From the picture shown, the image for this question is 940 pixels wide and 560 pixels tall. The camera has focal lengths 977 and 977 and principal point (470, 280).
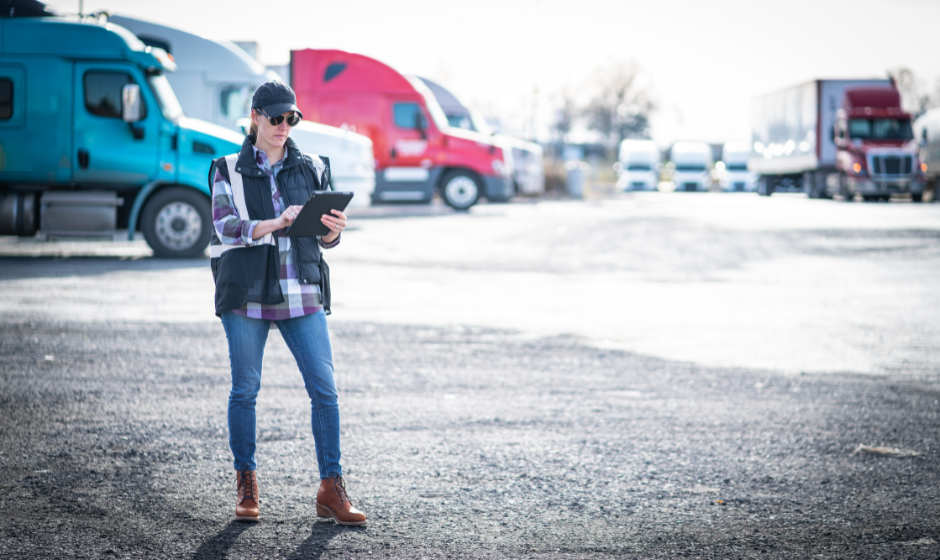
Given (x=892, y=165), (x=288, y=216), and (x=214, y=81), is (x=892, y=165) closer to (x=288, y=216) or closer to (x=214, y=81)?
(x=214, y=81)

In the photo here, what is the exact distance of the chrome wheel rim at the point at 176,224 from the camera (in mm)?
13977

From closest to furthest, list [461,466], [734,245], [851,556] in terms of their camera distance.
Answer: [851,556], [461,466], [734,245]

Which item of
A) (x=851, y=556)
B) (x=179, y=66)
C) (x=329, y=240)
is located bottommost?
(x=851, y=556)

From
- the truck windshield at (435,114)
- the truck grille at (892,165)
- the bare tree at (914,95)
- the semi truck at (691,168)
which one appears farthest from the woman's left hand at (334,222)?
the bare tree at (914,95)

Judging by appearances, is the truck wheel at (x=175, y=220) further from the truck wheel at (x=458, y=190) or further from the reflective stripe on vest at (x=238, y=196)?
the truck wheel at (x=458, y=190)

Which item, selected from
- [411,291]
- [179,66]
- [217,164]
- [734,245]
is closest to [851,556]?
[217,164]

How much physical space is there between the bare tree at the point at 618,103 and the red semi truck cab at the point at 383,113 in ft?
222

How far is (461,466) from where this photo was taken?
4.83 meters

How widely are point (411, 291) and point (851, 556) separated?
8087mm

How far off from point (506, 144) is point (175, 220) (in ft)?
53.0

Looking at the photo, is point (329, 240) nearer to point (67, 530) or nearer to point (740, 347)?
point (67, 530)

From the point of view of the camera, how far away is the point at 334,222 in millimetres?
3805

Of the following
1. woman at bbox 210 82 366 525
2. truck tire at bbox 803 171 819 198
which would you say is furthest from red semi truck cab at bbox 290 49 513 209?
woman at bbox 210 82 366 525

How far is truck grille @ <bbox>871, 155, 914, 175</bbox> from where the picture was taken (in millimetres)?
32094
